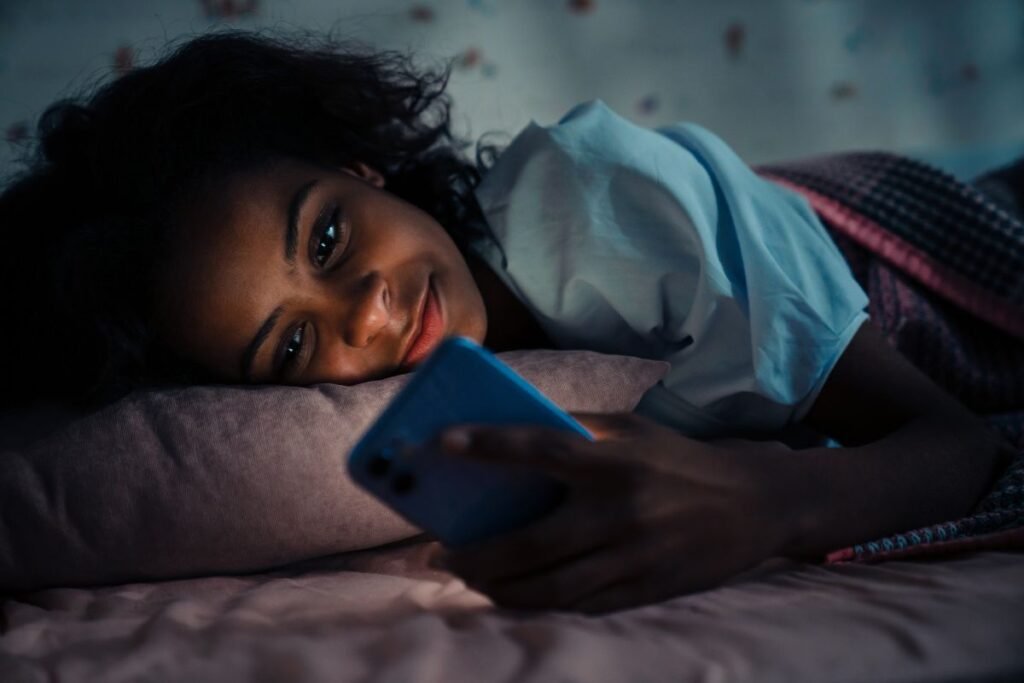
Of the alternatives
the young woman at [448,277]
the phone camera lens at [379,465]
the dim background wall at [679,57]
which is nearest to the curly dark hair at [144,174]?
the young woman at [448,277]

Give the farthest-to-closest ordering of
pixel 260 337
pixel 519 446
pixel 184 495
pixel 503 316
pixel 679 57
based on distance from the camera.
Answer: pixel 679 57, pixel 503 316, pixel 260 337, pixel 184 495, pixel 519 446

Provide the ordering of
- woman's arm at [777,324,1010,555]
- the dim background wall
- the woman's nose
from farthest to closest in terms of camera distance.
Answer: the dim background wall
the woman's nose
woman's arm at [777,324,1010,555]

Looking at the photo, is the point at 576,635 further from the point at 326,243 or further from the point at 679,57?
the point at 679,57

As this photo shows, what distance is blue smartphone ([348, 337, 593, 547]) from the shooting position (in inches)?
17.2

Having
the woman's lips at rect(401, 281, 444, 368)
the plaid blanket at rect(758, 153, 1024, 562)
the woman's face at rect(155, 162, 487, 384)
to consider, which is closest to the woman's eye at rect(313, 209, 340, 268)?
the woman's face at rect(155, 162, 487, 384)

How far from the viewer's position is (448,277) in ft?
2.72

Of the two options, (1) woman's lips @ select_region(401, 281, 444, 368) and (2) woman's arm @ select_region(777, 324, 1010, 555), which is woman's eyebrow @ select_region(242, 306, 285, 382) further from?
(2) woman's arm @ select_region(777, 324, 1010, 555)

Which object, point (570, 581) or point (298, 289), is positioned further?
point (298, 289)

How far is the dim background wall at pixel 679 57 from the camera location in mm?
1475

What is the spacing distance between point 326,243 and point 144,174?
0.22 m

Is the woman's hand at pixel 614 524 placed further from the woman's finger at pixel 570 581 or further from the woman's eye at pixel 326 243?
the woman's eye at pixel 326 243

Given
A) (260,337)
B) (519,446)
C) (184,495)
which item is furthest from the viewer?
(260,337)

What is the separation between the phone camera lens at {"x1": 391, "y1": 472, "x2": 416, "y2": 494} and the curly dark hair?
16.5 inches

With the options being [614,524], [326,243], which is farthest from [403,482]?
[326,243]
